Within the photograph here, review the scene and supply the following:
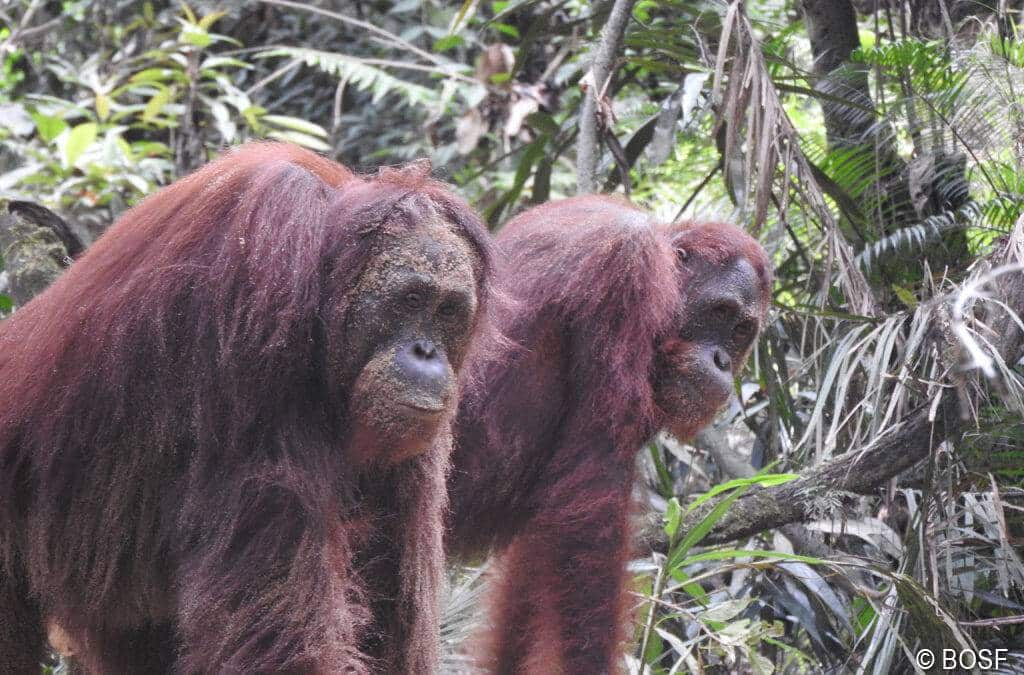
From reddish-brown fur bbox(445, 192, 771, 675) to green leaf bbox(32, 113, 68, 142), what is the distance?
9.07 ft

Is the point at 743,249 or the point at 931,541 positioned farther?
the point at 743,249

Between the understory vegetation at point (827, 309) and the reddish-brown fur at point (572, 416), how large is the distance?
0.19 meters

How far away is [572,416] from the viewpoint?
3047 mm

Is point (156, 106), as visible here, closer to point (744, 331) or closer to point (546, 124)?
point (546, 124)

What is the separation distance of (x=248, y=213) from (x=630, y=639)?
157cm

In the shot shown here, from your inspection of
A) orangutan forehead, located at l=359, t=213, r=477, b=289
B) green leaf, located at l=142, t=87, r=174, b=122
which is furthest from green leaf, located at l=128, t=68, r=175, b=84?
orangutan forehead, located at l=359, t=213, r=477, b=289

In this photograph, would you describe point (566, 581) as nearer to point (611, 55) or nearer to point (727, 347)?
point (727, 347)

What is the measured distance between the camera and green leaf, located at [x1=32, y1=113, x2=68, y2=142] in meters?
5.01

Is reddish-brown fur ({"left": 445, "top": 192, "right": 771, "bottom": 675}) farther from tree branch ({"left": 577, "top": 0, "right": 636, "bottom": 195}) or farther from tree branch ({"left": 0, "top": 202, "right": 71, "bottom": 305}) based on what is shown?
tree branch ({"left": 0, "top": 202, "right": 71, "bottom": 305})

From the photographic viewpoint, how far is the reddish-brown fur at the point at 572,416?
2900 millimetres

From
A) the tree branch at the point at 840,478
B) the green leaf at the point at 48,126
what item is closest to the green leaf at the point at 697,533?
the tree branch at the point at 840,478

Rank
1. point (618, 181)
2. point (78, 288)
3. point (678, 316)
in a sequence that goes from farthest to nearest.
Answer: point (618, 181) → point (678, 316) → point (78, 288)

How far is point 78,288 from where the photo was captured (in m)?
2.17

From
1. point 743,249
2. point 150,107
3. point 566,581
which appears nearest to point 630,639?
point 566,581
